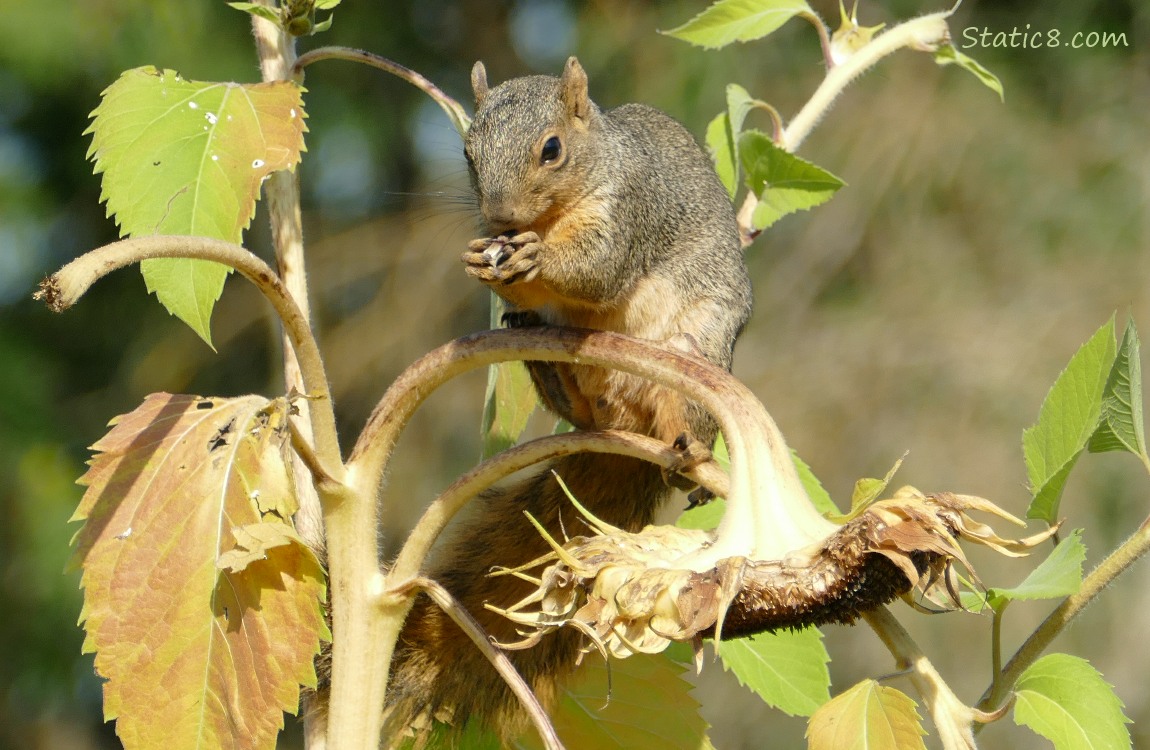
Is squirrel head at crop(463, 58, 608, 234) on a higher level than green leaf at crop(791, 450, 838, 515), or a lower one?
higher

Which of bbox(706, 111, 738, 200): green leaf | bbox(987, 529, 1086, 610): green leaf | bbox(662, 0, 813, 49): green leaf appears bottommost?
bbox(987, 529, 1086, 610): green leaf

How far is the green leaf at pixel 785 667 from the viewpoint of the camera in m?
1.19

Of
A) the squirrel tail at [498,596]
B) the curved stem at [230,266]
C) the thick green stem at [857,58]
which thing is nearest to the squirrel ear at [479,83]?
the thick green stem at [857,58]

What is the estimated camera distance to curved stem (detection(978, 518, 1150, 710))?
0.84 meters

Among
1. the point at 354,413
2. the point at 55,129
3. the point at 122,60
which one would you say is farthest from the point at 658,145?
the point at 55,129

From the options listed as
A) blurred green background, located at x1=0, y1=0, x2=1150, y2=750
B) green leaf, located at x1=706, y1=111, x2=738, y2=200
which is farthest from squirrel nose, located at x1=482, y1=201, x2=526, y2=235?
blurred green background, located at x1=0, y1=0, x2=1150, y2=750

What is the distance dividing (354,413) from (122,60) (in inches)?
51.6

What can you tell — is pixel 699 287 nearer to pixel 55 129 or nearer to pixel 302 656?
pixel 302 656

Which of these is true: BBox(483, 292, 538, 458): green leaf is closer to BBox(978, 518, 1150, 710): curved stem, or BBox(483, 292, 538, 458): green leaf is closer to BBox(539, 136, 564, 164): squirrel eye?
BBox(539, 136, 564, 164): squirrel eye

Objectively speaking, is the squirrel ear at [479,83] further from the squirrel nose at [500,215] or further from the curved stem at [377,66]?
the curved stem at [377,66]

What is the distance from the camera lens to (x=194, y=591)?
0.87 meters

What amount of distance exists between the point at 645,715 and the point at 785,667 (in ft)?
0.49

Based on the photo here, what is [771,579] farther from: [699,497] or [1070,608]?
[699,497]

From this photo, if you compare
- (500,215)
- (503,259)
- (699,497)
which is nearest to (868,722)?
(699,497)
